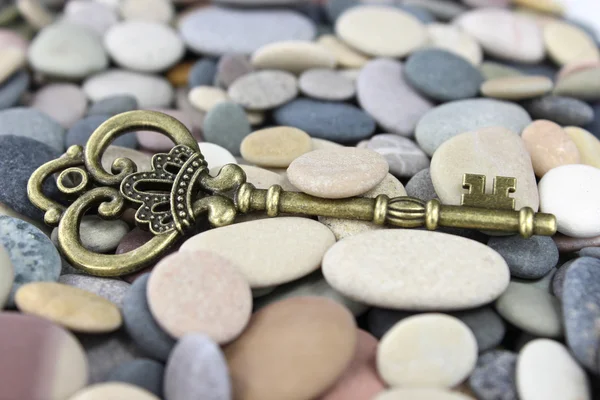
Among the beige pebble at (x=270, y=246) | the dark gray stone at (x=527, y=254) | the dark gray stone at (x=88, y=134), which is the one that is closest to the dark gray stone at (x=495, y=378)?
the dark gray stone at (x=527, y=254)

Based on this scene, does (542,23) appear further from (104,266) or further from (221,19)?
(104,266)

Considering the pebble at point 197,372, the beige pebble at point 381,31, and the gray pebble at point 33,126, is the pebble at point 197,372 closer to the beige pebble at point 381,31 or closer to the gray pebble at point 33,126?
the gray pebble at point 33,126

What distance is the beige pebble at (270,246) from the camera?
3.15ft

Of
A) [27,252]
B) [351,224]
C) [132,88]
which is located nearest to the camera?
[27,252]

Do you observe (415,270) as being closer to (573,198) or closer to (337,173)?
(337,173)

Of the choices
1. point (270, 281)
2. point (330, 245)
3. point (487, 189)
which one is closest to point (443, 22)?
point (487, 189)

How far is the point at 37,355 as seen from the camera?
78 centimetres

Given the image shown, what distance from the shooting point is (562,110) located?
Answer: 139cm

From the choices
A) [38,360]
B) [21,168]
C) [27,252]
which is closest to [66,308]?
[38,360]

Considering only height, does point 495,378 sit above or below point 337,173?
below

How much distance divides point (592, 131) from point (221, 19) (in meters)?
1.11

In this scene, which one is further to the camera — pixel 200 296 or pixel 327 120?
pixel 327 120

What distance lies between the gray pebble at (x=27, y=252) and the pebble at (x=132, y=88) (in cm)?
64

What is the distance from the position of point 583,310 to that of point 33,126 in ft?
4.17
